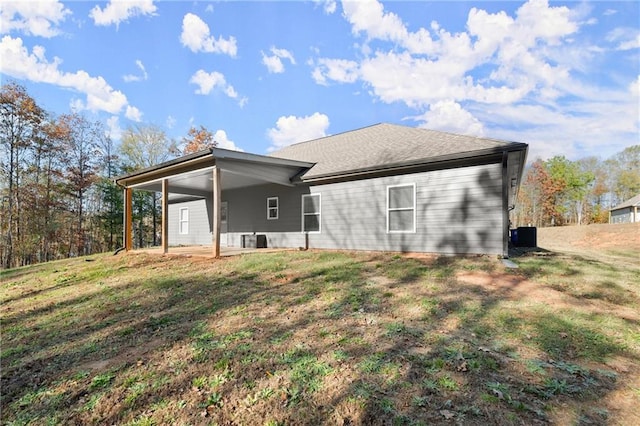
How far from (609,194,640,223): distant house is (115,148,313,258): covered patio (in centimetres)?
3634

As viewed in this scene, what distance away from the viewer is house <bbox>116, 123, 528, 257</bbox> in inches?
307

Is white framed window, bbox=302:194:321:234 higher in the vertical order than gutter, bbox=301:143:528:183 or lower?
lower

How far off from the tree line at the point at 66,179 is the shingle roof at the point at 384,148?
15.3 meters

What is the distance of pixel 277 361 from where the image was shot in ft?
9.90

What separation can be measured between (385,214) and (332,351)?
6.61 m

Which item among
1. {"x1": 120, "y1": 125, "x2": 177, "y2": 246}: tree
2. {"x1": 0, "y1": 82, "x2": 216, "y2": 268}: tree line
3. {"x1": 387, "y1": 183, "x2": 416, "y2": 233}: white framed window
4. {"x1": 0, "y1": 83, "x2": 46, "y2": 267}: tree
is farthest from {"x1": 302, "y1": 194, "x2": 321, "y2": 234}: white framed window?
{"x1": 120, "y1": 125, "x2": 177, "y2": 246}: tree

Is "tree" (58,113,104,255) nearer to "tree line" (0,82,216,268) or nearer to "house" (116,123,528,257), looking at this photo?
"tree line" (0,82,216,268)

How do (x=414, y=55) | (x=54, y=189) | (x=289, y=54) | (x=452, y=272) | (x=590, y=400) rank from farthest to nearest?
(x=54, y=189)
(x=414, y=55)
(x=289, y=54)
(x=452, y=272)
(x=590, y=400)

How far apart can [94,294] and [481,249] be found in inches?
342

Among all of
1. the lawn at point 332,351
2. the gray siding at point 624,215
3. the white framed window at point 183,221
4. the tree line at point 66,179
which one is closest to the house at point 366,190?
the lawn at point 332,351

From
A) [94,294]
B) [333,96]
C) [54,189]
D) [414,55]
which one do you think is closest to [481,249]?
[94,294]

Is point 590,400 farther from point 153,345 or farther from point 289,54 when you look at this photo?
point 289,54

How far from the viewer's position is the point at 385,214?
9.38 m

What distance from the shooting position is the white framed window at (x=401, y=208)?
889cm
